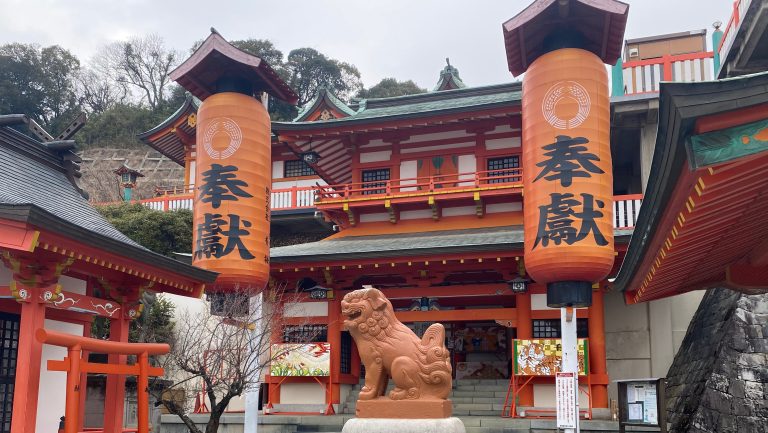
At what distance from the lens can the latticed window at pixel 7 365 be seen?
412 inches

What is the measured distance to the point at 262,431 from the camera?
1761cm

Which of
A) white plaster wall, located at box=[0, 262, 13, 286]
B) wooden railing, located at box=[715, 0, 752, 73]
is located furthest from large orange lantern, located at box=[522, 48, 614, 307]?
white plaster wall, located at box=[0, 262, 13, 286]

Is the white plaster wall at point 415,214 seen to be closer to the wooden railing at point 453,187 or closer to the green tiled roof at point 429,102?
the wooden railing at point 453,187

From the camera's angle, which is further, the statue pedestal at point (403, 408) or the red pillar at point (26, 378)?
the statue pedestal at point (403, 408)

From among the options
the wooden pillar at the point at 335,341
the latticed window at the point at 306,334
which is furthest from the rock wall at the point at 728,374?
the latticed window at the point at 306,334

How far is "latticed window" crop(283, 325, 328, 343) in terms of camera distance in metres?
19.0

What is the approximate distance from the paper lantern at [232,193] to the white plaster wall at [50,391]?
14.7ft

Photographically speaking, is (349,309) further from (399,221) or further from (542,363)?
(399,221)

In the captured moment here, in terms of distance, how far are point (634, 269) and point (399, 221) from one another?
1178 cm

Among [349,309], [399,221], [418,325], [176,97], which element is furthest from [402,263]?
[176,97]

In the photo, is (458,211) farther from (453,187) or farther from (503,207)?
(503,207)

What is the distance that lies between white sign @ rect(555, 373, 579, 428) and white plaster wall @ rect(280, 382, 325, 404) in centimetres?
737

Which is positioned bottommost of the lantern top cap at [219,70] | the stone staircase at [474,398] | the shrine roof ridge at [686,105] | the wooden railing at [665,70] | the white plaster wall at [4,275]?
the stone staircase at [474,398]

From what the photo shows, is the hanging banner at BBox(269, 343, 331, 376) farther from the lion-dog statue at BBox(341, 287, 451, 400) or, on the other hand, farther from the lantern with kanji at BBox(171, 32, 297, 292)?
the lion-dog statue at BBox(341, 287, 451, 400)
